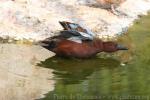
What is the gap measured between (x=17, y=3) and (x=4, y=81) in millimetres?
5783

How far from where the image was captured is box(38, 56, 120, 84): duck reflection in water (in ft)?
35.9

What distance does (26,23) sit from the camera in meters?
15.0

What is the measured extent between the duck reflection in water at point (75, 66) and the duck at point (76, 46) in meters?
0.18

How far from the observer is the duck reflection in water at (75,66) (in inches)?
430

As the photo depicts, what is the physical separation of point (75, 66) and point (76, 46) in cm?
69

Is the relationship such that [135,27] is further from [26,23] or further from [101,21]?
[26,23]

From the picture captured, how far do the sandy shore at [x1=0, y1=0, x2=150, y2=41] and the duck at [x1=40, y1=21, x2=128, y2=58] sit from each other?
5.68 ft

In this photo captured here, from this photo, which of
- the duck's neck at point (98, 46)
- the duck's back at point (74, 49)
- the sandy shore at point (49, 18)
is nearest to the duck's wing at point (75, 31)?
the duck's neck at point (98, 46)

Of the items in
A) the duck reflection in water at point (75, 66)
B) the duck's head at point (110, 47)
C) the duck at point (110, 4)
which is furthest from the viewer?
the duck at point (110, 4)

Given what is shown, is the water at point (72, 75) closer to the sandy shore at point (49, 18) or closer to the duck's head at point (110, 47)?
the duck's head at point (110, 47)

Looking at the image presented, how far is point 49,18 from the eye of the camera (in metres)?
15.5

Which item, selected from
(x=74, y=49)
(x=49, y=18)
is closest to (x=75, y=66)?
(x=74, y=49)

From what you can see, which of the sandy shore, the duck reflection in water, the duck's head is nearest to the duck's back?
the duck reflection in water

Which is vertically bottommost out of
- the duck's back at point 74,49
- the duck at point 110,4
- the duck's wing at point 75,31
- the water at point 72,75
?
the water at point 72,75
